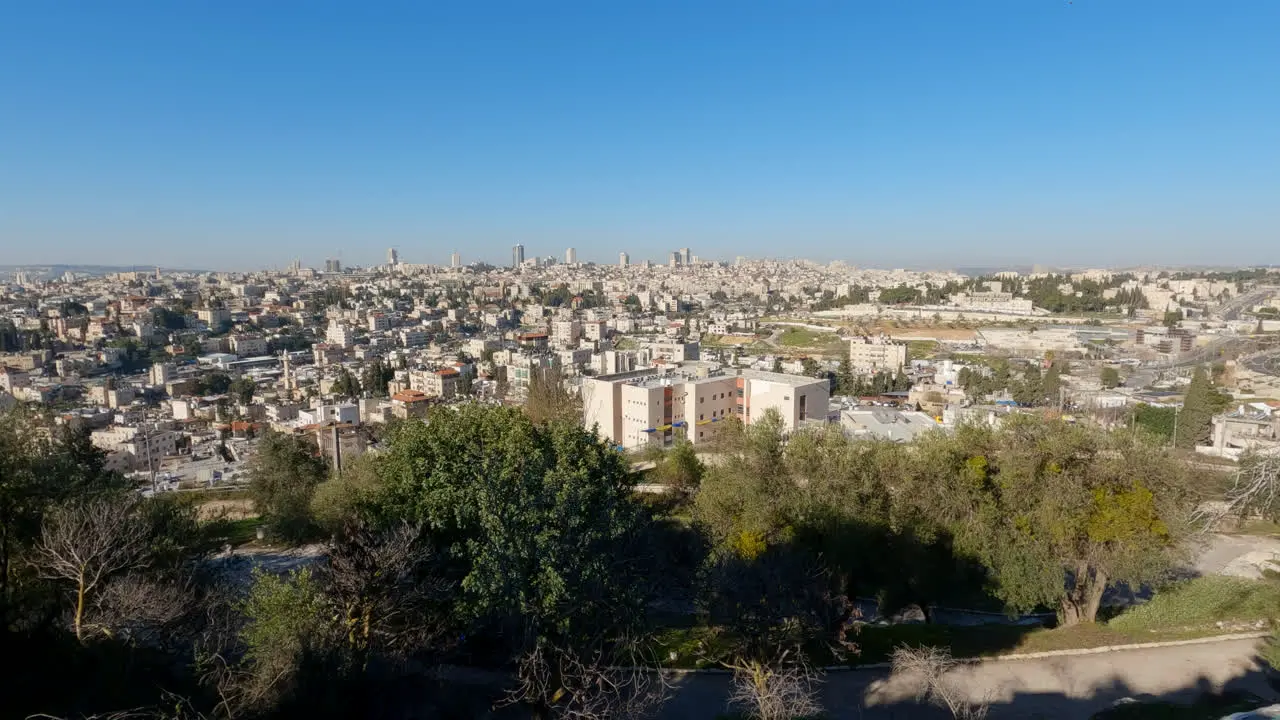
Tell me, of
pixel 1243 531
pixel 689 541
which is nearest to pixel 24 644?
pixel 689 541

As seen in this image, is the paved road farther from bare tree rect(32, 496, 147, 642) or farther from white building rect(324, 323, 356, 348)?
white building rect(324, 323, 356, 348)

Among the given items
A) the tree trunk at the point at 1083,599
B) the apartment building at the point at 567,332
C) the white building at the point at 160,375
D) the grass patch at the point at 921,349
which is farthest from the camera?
the apartment building at the point at 567,332

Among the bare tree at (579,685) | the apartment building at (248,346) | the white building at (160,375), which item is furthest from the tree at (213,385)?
the bare tree at (579,685)

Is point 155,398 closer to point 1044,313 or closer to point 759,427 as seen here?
point 759,427

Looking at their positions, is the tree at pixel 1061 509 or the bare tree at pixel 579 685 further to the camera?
the tree at pixel 1061 509

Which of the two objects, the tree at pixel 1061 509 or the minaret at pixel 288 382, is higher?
the tree at pixel 1061 509

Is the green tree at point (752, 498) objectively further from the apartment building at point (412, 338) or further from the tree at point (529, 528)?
the apartment building at point (412, 338)
